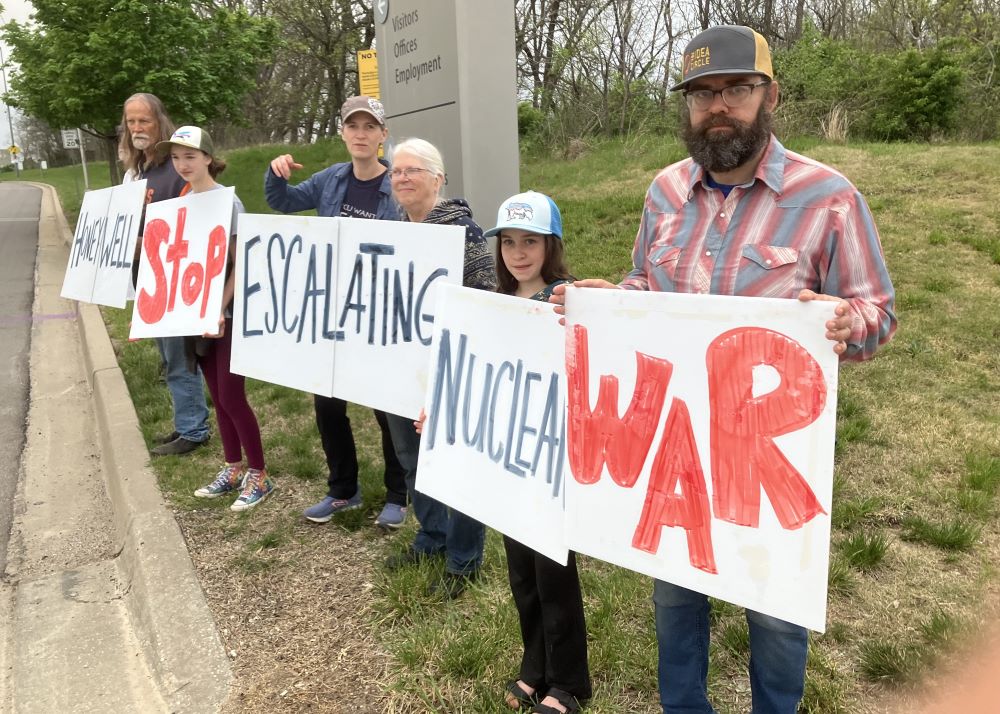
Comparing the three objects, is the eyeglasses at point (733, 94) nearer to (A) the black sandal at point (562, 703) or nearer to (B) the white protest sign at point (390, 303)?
(B) the white protest sign at point (390, 303)

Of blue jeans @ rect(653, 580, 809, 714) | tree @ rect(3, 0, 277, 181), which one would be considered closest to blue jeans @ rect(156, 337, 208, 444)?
blue jeans @ rect(653, 580, 809, 714)

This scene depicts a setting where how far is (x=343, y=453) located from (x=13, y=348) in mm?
6630

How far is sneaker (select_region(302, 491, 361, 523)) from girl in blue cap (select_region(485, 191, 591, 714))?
1.62 metres

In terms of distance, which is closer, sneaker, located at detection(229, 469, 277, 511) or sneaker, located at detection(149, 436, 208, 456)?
sneaker, located at detection(229, 469, 277, 511)

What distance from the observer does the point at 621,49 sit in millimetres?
20250

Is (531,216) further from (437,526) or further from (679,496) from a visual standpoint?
(437,526)

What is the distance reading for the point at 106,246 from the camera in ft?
15.8

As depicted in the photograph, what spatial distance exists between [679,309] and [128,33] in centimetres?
1431

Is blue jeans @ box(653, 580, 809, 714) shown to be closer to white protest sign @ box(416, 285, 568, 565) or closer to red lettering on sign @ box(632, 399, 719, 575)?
red lettering on sign @ box(632, 399, 719, 575)

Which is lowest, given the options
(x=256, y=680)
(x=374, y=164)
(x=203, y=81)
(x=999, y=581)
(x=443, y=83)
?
(x=256, y=680)

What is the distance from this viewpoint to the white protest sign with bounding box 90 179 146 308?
4488 millimetres

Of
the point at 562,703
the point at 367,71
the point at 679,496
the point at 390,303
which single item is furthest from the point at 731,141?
the point at 367,71

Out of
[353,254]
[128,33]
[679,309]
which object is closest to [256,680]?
[353,254]

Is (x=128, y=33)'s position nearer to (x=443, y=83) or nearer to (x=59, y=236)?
(x=59, y=236)
